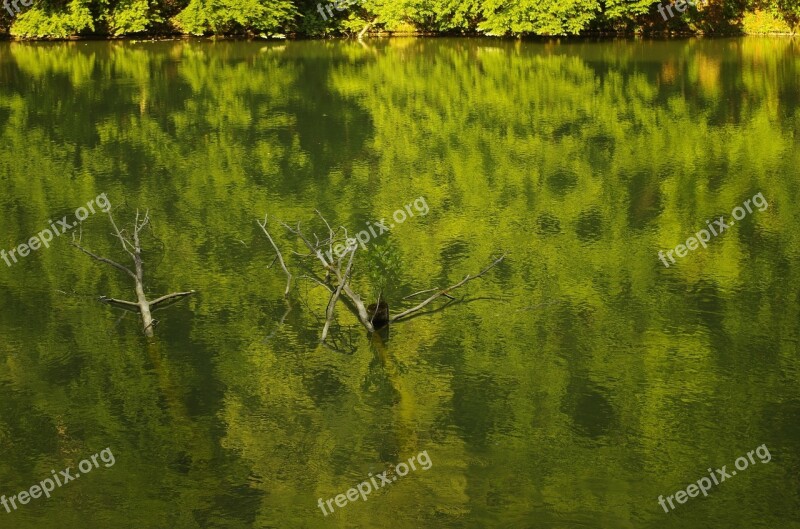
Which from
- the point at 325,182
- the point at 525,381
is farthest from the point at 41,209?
the point at 525,381

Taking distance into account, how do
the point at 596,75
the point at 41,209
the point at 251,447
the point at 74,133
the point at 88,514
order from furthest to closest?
1. the point at 596,75
2. the point at 74,133
3. the point at 41,209
4. the point at 251,447
5. the point at 88,514

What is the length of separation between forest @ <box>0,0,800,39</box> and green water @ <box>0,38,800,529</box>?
39.6ft

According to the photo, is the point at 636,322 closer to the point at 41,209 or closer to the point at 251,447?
the point at 251,447

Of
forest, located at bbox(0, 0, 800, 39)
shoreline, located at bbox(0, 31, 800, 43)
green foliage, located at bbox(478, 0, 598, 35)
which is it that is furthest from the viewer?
shoreline, located at bbox(0, 31, 800, 43)

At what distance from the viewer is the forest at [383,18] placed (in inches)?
1475

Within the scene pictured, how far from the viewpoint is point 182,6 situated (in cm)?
Result: 4181

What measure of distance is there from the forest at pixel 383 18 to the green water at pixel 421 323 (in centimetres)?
1208

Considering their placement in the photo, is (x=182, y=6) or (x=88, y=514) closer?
(x=88, y=514)

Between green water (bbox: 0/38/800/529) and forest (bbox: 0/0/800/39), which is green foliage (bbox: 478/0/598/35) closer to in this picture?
forest (bbox: 0/0/800/39)

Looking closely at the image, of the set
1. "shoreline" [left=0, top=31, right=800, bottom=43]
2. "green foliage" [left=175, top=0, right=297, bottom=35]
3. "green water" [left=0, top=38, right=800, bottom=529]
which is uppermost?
"green foliage" [left=175, top=0, right=297, bottom=35]

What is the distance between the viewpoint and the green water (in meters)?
9.96

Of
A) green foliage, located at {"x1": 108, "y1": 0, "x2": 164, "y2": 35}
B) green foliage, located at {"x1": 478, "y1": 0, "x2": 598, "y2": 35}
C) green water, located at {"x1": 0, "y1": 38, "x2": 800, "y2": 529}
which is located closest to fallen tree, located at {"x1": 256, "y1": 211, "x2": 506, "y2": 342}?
green water, located at {"x1": 0, "y1": 38, "x2": 800, "y2": 529}

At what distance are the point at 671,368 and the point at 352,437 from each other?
3.44m

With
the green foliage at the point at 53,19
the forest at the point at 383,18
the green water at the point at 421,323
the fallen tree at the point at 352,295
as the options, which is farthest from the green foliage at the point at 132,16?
the fallen tree at the point at 352,295
